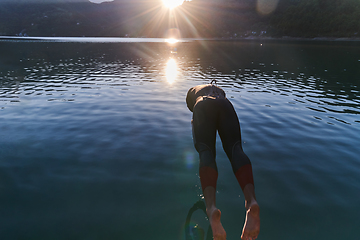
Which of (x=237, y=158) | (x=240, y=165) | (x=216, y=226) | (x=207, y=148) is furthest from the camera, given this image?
(x=207, y=148)

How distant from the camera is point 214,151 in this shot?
397cm

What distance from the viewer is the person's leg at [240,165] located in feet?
10.3

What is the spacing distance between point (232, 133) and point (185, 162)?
2697 millimetres

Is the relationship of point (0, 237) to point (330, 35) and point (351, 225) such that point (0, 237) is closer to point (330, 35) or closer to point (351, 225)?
point (351, 225)

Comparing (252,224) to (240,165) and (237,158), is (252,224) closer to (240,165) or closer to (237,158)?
(240,165)

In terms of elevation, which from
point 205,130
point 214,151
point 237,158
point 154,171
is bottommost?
point 154,171

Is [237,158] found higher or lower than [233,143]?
lower

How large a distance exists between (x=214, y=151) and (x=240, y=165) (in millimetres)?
598

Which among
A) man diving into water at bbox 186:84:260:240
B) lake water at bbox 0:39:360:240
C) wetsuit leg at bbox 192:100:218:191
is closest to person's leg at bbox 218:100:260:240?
man diving into water at bbox 186:84:260:240

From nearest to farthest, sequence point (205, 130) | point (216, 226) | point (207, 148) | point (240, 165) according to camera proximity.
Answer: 1. point (216, 226)
2. point (240, 165)
3. point (207, 148)
4. point (205, 130)

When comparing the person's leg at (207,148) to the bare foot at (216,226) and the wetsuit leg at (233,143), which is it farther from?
the wetsuit leg at (233,143)

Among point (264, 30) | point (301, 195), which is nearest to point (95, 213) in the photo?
point (301, 195)

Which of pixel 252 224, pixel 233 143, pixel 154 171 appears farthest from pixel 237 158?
pixel 154 171

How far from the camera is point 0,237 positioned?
145 inches
